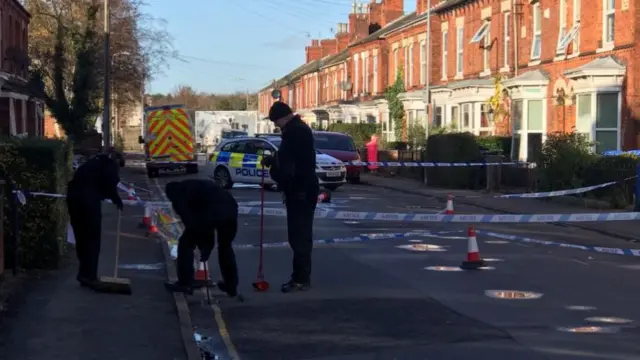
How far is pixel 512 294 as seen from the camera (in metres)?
9.57

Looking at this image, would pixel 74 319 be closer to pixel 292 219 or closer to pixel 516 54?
pixel 292 219

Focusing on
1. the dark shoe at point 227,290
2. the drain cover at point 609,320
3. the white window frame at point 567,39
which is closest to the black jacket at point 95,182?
the dark shoe at point 227,290

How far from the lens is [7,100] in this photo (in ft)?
117

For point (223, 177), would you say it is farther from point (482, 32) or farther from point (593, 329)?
point (593, 329)

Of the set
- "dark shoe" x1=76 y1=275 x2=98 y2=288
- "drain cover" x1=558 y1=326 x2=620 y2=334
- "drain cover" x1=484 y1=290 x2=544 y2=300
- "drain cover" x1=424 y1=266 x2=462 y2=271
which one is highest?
"dark shoe" x1=76 y1=275 x2=98 y2=288

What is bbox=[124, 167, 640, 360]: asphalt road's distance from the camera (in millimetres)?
7266

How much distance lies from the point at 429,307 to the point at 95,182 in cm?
380

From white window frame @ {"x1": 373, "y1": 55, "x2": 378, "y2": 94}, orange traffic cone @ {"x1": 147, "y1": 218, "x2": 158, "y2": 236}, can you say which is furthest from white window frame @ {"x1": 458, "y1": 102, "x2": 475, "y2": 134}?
orange traffic cone @ {"x1": 147, "y1": 218, "x2": 158, "y2": 236}

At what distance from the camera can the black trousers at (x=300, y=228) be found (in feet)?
31.8

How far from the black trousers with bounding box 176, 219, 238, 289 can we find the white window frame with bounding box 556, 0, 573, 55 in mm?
22493

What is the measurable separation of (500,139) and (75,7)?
27821mm

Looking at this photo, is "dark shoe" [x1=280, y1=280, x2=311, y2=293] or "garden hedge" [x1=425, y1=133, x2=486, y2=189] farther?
"garden hedge" [x1=425, y1=133, x2=486, y2=189]

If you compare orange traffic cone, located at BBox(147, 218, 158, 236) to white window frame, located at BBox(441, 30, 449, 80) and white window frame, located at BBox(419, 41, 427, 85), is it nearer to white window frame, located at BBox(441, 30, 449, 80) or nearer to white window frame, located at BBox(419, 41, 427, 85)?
white window frame, located at BBox(441, 30, 449, 80)

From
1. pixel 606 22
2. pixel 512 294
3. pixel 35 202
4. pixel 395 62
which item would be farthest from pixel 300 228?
pixel 395 62
